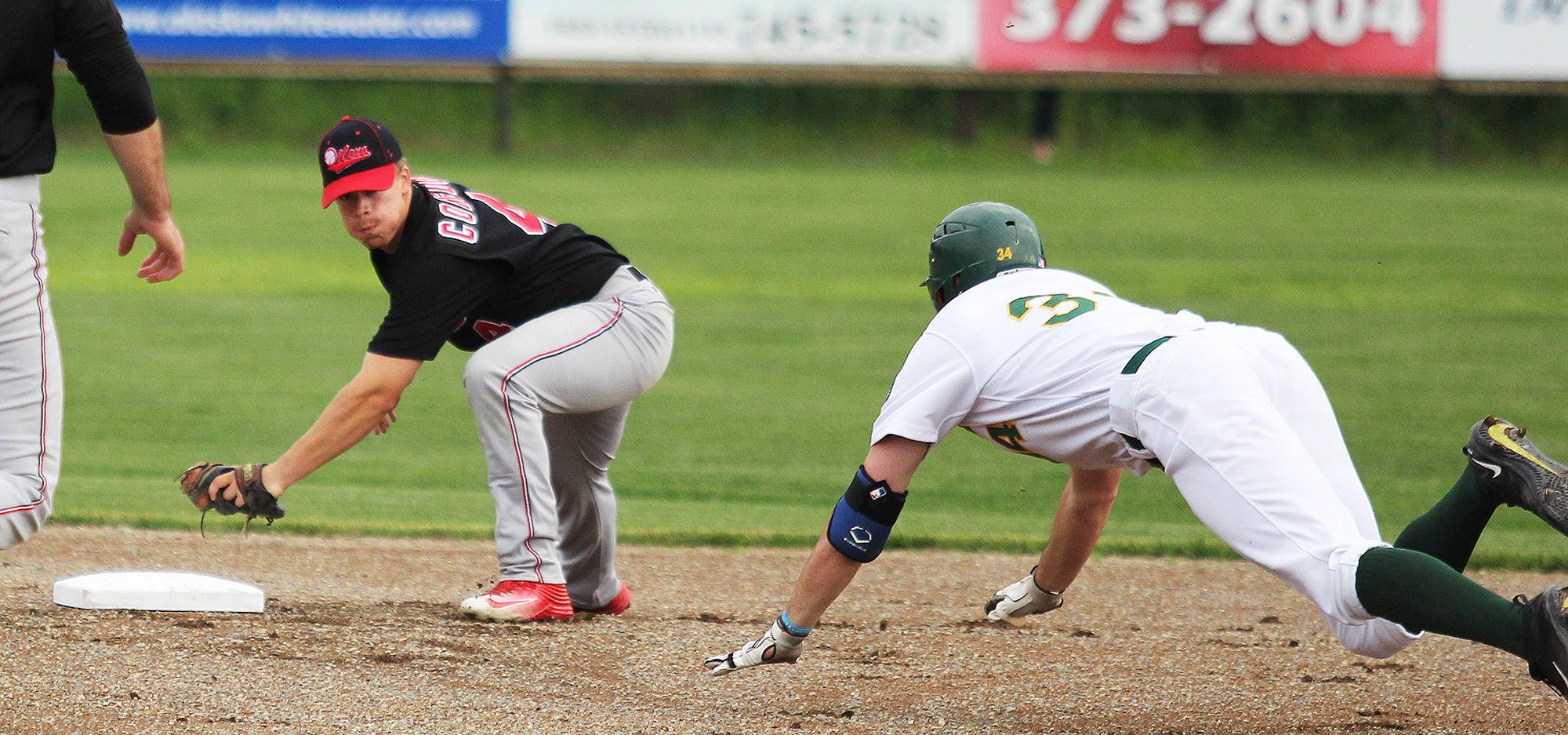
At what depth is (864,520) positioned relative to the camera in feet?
11.9

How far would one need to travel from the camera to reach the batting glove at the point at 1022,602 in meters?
4.61

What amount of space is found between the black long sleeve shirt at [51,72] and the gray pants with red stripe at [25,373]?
0.30 feet

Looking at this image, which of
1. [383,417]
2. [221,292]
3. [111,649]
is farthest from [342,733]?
[221,292]

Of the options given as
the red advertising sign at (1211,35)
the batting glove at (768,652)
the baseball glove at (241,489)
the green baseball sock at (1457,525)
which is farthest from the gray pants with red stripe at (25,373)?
the red advertising sign at (1211,35)

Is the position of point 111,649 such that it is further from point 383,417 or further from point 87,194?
point 87,194

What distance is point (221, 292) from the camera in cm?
1291

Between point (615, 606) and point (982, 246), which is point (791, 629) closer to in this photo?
point (982, 246)

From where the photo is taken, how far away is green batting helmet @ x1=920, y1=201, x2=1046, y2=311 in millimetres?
4004

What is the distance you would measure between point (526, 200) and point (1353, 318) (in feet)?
31.2

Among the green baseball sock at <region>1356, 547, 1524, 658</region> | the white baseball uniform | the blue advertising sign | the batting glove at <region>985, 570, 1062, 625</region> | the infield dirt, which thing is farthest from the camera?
the blue advertising sign

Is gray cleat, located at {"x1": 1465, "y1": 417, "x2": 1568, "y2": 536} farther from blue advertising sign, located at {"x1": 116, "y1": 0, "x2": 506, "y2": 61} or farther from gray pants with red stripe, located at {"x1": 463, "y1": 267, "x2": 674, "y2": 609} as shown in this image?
blue advertising sign, located at {"x1": 116, "y1": 0, "x2": 506, "y2": 61}

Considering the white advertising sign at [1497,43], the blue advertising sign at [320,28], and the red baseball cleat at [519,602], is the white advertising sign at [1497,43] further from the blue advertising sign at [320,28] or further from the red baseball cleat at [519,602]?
the red baseball cleat at [519,602]

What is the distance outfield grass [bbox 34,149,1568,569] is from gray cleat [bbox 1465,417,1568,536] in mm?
2815

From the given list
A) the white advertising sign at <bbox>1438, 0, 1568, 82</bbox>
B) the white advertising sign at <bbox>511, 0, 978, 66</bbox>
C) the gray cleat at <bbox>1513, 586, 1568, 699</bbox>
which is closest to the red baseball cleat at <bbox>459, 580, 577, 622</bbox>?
the gray cleat at <bbox>1513, 586, 1568, 699</bbox>
